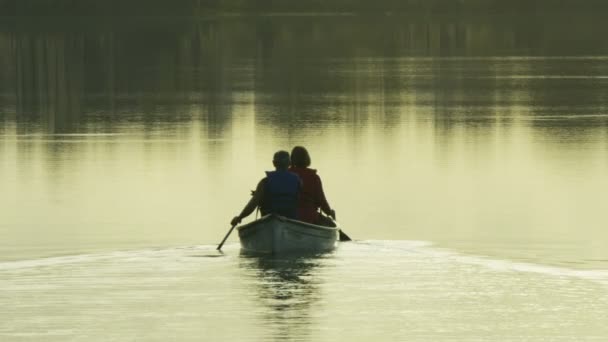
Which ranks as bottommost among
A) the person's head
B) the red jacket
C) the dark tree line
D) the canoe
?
the canoe

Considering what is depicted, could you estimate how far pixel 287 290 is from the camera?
20.5 metres

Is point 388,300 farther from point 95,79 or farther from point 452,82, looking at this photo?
point 95,79

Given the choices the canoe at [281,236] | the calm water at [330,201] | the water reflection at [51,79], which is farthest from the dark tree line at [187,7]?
the canoe at [281,236]

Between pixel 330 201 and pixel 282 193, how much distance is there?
21.4 feet

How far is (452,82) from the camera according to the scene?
6838cm

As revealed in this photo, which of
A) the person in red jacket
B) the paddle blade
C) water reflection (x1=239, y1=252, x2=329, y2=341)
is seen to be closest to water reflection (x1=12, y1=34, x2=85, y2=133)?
the paddle blade

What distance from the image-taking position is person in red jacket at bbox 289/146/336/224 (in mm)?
23906

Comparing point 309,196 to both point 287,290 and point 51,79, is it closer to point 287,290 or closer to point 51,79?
point 287,290

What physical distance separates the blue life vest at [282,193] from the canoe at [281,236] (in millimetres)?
393

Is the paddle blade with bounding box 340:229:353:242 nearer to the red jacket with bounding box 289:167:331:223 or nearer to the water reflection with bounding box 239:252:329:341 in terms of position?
the red jacket with bounding box 289:167:331:223

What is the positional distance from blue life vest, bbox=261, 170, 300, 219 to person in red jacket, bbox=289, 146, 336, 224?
447 millimetres

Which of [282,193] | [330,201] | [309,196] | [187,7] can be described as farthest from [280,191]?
[187,7]

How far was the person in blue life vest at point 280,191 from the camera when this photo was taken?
23250 mm

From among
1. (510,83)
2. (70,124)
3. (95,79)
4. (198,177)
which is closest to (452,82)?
(510,83)
